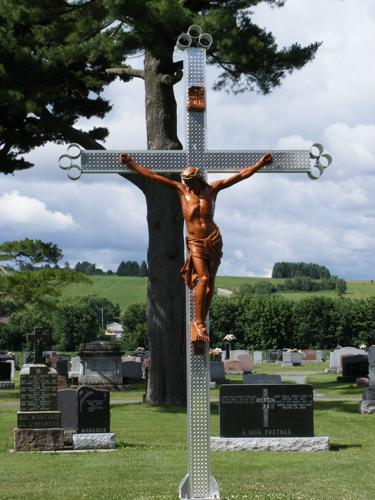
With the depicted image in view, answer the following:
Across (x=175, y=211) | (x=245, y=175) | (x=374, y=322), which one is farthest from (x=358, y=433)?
(x=374, y=322)

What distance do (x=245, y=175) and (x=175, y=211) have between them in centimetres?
1552

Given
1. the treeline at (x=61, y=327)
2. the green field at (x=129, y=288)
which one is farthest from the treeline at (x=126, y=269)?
the treeline at (x=61, y=327)

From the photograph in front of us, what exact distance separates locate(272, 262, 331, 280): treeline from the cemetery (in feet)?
375

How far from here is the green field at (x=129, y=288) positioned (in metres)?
121

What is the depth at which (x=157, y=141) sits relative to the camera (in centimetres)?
2241

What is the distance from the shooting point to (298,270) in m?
152

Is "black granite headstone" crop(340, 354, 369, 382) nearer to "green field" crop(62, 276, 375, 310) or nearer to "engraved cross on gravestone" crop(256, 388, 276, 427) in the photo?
"engraved cross on gravestone" crop(256, 388, 276, 427)

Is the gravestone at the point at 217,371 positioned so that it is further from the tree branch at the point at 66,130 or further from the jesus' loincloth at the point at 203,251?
the jesus' loincloth at the point at 203,251

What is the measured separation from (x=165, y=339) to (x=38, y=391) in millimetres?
7713

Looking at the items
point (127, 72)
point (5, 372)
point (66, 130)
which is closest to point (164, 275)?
point (66, 130)

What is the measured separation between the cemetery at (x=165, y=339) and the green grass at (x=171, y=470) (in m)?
0.05

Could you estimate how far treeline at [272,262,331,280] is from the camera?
149625mm

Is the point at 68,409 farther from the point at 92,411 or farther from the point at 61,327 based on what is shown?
the point at 61,327

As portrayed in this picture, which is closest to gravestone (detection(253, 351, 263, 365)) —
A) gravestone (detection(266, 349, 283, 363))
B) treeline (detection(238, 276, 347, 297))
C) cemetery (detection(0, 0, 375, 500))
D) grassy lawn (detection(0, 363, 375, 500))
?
gravestone (detection(266, 349, 283, 363))
